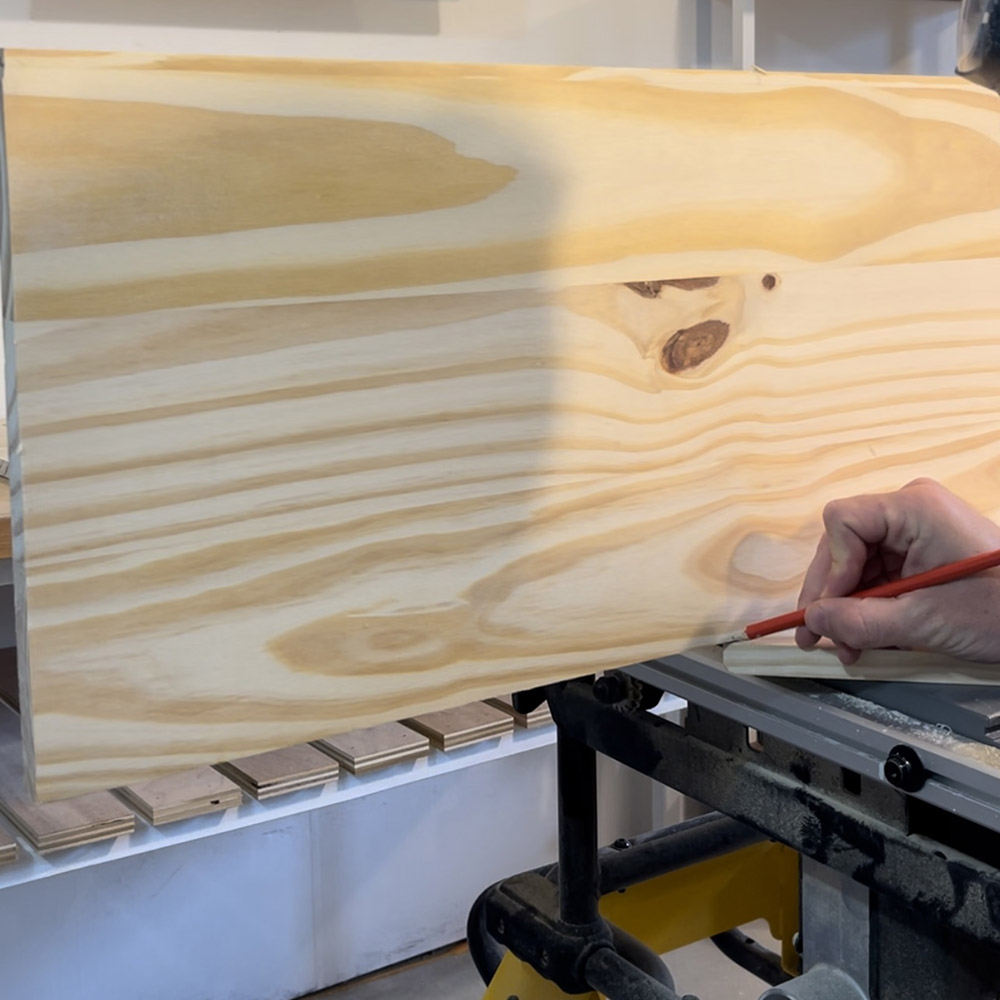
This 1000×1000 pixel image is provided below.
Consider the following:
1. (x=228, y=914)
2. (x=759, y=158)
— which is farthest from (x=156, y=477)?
(x=228, y=914)

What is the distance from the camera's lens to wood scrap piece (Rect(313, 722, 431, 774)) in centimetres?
132

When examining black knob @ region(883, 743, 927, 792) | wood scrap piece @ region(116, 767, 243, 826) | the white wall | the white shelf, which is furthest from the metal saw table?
the white wall

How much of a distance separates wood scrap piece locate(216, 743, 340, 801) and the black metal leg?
0.36m

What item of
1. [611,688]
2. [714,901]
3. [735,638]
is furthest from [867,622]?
[714,901]

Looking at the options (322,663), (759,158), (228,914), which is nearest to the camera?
(322,663)

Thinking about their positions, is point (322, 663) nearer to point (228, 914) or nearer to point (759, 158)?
point (759, 158)

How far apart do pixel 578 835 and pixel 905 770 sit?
15.2 inches

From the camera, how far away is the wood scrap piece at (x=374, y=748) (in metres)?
1.32

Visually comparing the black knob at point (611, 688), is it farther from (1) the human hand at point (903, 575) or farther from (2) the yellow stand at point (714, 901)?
(2) the yellow stand at point (714, 901)

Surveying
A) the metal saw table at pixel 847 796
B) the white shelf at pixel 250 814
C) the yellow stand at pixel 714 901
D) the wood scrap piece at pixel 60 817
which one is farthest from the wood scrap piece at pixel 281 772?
the metal saw table at pixel 847 796

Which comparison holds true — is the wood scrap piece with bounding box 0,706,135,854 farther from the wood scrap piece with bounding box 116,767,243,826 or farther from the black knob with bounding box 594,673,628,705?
the black knob with bounding box 594,673,628,705

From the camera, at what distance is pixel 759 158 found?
756 mm

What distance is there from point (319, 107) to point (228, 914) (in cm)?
148

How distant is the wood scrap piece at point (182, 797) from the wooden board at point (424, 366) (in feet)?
1.99
